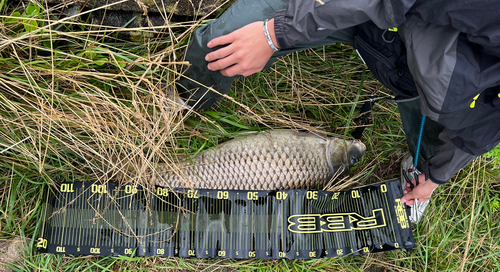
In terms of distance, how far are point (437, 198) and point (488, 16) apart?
1666 mm

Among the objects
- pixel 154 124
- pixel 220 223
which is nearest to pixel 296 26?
pixel 154 124

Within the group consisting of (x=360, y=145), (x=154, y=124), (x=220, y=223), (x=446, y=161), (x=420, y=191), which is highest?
(x=154, y=124)

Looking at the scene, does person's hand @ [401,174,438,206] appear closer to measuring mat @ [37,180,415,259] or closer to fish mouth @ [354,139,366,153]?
measuring mat @ [37,180,415,259]

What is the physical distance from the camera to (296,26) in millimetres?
1292

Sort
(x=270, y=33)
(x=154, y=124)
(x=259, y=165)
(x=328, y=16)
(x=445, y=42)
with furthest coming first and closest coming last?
(x=259, y=165)
(x=154, y=124)
(x=270, y=33)
(x=328, y=16)
(x=445, y=42)

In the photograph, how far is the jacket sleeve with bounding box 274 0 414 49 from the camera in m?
1.08

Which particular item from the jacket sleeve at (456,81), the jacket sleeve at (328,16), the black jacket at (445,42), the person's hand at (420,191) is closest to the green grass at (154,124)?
the person's hand at (420,191)

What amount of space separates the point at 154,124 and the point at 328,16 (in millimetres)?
1112

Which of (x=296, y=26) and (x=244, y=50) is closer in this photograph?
(x=296, y=26)

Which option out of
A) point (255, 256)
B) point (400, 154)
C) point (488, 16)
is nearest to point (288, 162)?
point (255, 256)

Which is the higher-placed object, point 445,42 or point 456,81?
point 445,42

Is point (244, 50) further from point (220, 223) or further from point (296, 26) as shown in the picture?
point (220, 223)

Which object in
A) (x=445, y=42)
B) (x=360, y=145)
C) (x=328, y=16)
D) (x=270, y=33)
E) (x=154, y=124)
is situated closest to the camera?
(x=445, y=42)

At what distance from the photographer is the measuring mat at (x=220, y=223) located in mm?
2002
